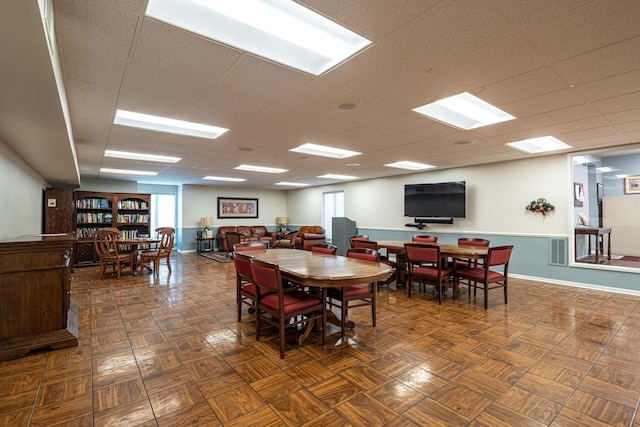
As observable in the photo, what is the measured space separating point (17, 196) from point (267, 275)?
3889 millimetres

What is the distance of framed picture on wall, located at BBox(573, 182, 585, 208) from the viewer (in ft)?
17.7

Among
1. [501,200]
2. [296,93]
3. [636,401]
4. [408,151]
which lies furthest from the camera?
[501,200]

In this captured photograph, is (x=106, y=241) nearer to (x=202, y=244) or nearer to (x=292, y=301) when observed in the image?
(x=202, y=244)

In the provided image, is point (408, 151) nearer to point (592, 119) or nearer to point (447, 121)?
point (447, 121)

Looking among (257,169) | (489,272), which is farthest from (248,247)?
(489,272)

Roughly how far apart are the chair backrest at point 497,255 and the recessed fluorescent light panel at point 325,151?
2.65 meters

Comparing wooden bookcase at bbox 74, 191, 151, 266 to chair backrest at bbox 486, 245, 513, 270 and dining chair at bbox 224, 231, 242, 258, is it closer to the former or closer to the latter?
dining chair at bbox 224, 231, 242, 258

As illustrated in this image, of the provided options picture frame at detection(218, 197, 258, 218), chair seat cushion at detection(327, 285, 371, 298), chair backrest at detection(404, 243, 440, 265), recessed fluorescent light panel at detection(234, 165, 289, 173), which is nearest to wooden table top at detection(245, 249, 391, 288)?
chair seat cushion at detection(327, 285, 371, 298)

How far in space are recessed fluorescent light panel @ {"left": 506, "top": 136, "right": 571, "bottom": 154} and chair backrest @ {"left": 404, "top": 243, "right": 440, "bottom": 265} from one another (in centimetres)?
215

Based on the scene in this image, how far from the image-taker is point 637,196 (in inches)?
213

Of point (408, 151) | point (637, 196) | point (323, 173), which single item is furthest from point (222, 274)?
point (637, 196)

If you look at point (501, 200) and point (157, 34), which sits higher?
point (157, 34)

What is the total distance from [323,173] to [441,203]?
116 inches

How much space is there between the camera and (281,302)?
259 cm
